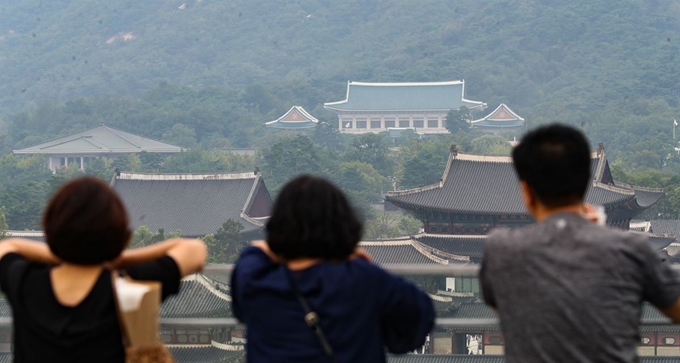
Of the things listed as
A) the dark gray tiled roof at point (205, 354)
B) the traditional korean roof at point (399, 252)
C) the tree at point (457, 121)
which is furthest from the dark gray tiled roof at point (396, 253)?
the tree at point (457, 121)

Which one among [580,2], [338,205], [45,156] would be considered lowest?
[45,156]

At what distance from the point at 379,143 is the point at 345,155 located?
2.46 meters

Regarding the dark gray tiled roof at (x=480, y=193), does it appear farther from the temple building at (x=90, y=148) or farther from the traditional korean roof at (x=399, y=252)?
the temple building at (x=90, y=148)

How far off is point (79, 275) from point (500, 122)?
84.4 metres

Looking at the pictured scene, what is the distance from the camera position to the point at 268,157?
56844mm

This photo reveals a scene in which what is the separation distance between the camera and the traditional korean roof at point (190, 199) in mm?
36812

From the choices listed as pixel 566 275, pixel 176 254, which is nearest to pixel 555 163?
pixel 566 275

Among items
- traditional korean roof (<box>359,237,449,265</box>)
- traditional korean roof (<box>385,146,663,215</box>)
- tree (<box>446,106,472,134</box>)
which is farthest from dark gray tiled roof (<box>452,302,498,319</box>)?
tree (<box>446,106,472,134</box>)

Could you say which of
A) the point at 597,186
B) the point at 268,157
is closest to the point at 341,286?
the point at 597,186

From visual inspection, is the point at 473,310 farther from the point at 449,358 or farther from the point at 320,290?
the point at 320,290

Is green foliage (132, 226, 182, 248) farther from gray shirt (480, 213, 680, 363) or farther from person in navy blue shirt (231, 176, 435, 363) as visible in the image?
gray shirt (480, 213, 680, 363)

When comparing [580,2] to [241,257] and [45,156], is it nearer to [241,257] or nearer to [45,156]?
[45,156]

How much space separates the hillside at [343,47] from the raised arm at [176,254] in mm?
91258

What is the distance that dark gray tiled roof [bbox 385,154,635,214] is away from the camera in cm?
2673
